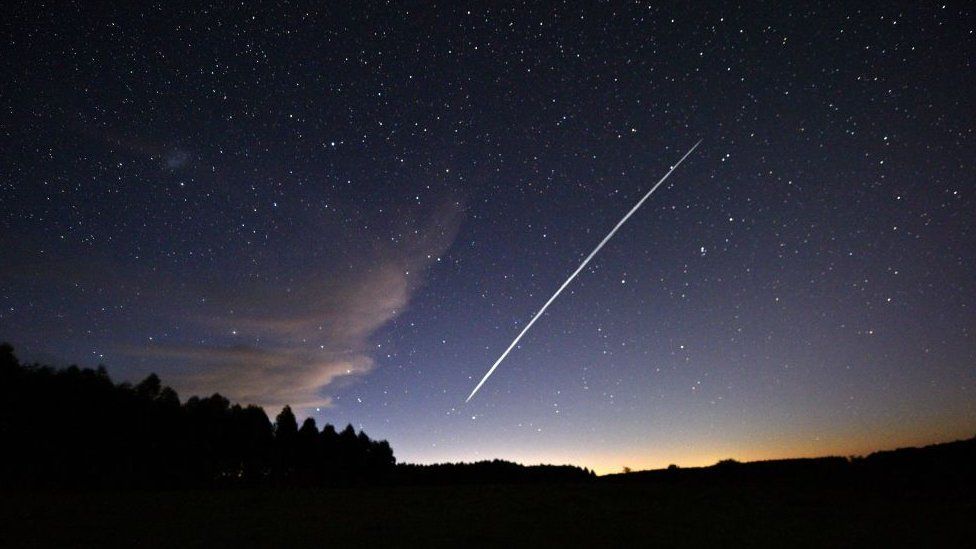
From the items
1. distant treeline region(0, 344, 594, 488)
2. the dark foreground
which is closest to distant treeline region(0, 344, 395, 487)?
distant treeline region(0, 344, 594, 488)

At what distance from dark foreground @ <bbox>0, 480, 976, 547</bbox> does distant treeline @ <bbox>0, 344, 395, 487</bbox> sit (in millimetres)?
22501

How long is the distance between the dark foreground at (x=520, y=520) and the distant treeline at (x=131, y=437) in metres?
22.5

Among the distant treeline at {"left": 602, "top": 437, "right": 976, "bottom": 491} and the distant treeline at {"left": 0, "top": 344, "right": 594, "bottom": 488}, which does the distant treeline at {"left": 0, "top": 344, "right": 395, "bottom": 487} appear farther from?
the distant treeline at {"left": 602, "top": 437, "right": 976, "bottom": 491}

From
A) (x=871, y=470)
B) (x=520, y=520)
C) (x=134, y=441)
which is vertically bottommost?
(x=520, y=520)

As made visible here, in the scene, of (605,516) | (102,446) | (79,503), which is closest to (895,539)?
(605,516)

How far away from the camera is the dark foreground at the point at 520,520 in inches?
557

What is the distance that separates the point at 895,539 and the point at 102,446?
5814cm

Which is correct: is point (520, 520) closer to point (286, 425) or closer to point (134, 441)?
point (134, 441)

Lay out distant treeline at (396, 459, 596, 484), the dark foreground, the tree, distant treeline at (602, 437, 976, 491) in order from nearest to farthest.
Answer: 1. the dark foreground
2. distant treeline at (602, 437, 976, 491)
3. distant treeline at (396, 459, 596, 484)
4. the tree

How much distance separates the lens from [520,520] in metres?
18.4

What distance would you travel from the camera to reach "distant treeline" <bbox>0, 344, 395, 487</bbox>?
143 ft

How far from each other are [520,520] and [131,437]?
47.9 m

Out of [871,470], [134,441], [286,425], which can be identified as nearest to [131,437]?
[134,441]

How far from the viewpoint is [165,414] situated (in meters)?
53.4
